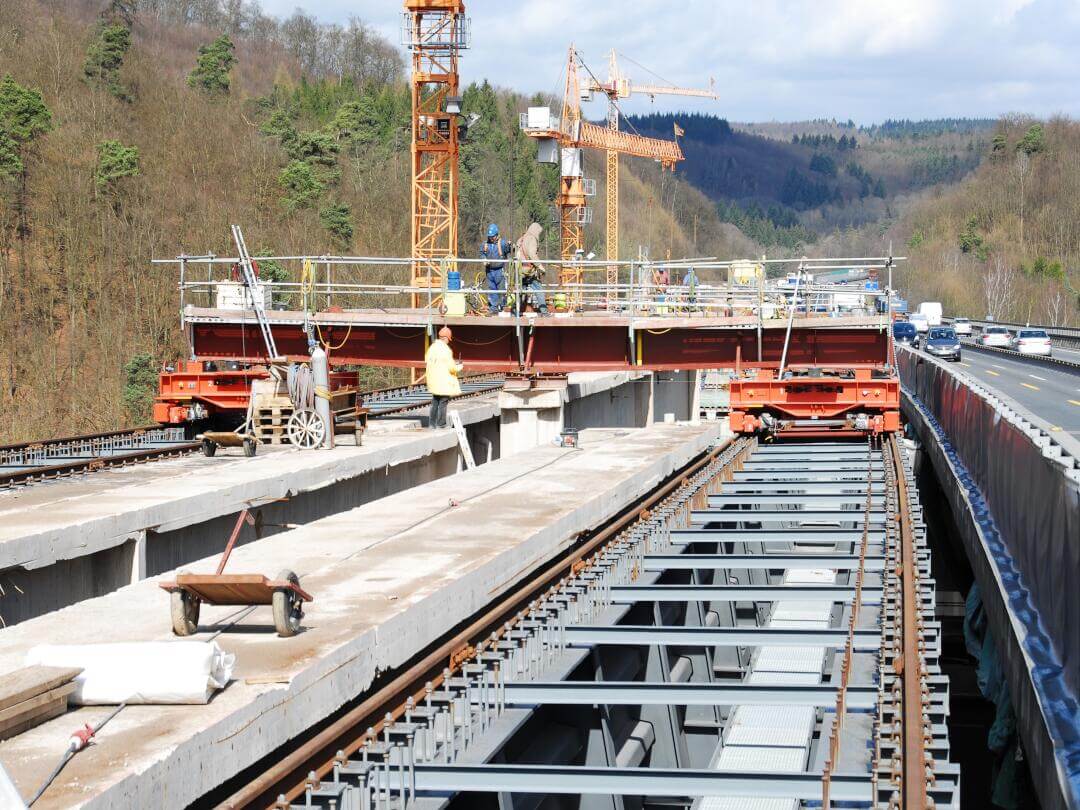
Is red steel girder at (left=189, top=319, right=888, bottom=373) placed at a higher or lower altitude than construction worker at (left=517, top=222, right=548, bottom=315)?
lower

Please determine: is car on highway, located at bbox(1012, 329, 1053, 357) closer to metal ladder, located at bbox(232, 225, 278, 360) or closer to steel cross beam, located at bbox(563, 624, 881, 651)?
metal ladder, located at bbox(232, 225, 278, 360)

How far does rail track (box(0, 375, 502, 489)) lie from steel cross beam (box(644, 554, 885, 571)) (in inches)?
361

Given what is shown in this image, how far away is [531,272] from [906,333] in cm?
5914

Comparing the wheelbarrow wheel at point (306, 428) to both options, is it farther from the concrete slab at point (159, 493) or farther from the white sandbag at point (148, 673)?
the white sandbag at point (148, 673)

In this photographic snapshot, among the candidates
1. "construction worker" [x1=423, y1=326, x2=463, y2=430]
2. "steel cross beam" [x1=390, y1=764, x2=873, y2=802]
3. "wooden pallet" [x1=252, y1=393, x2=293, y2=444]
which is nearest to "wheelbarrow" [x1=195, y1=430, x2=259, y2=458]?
"wooden pallet" [x1=252, y1=393, x2=293, y2=444]

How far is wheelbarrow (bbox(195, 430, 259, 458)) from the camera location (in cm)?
1981

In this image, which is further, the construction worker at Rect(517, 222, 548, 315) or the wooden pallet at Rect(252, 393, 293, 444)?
the construction worker at Rect(517, 222, 548, 315)

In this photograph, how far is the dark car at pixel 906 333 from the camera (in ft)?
264

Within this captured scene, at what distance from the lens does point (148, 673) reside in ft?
25.2

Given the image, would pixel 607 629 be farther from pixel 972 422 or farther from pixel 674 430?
pixel 674 430

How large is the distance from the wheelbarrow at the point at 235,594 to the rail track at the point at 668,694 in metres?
0.75

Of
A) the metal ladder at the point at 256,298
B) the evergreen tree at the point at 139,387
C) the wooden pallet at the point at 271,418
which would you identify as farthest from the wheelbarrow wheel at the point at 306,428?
the evergreen tree at the point at 139,387

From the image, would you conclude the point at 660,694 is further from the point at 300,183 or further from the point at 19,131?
the point at 300,183

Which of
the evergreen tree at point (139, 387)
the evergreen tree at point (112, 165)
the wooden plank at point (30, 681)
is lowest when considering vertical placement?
the evergreen tree at point (139, 387)
